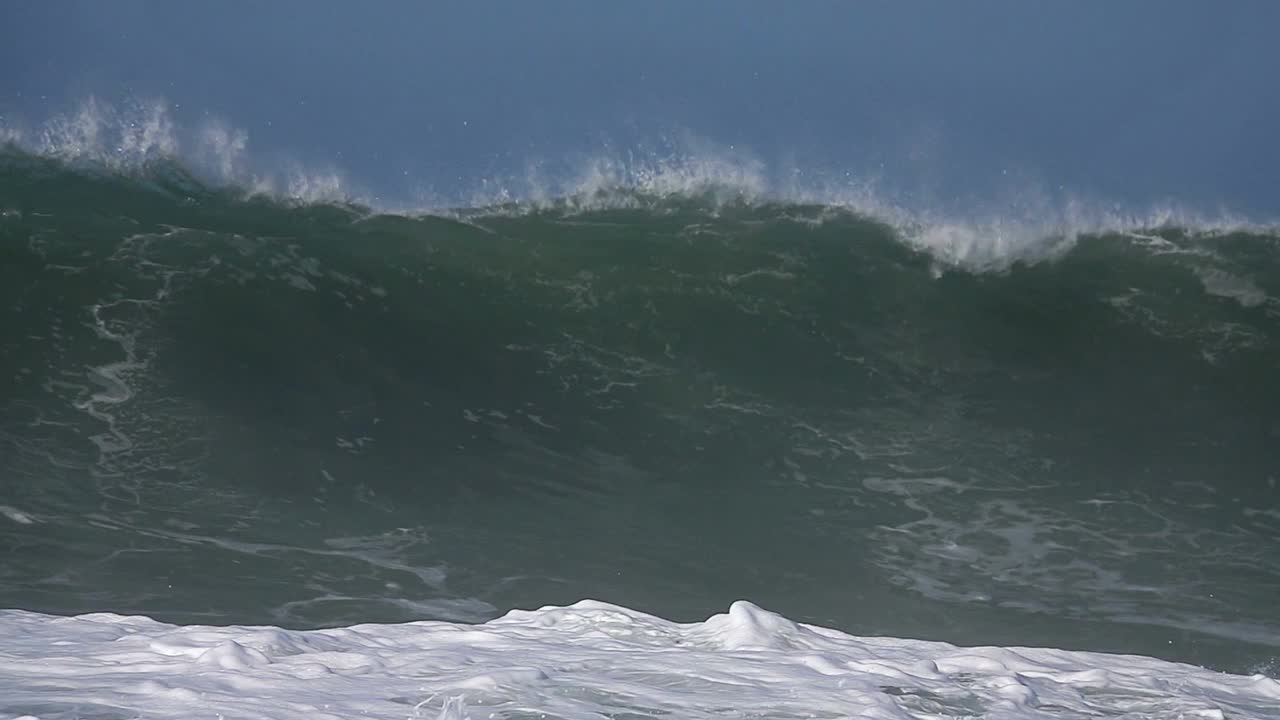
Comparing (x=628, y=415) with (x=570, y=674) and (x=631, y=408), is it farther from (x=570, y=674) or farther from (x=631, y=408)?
(x=570, y=674)

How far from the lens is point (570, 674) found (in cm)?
261

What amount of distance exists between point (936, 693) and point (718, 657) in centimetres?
66

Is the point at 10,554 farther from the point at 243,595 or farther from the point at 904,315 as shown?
the point at 904,315

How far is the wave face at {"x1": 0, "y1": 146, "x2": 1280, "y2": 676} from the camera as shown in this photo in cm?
598

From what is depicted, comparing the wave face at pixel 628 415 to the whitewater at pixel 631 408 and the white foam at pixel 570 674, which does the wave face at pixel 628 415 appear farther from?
the white foam at pixel 570 674

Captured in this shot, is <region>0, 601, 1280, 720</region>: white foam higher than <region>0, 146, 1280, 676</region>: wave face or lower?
lower

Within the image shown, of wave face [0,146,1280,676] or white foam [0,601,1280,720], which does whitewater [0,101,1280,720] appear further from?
white foam [0,601,1280,720]

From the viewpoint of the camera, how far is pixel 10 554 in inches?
234

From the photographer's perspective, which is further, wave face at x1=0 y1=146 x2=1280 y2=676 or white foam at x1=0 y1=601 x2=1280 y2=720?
wave face at x1=0 y1=146 x2=1280 y2=676

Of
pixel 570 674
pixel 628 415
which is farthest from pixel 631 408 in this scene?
pixel 570 674

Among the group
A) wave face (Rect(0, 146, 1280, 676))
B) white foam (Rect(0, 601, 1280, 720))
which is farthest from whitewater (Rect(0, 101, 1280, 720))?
white foam (Rect(0, 601, 1280, 720))

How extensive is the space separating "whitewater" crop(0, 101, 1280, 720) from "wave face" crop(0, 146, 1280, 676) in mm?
21

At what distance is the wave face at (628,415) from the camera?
5.98 meters

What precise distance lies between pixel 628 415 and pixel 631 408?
0.16 feet
